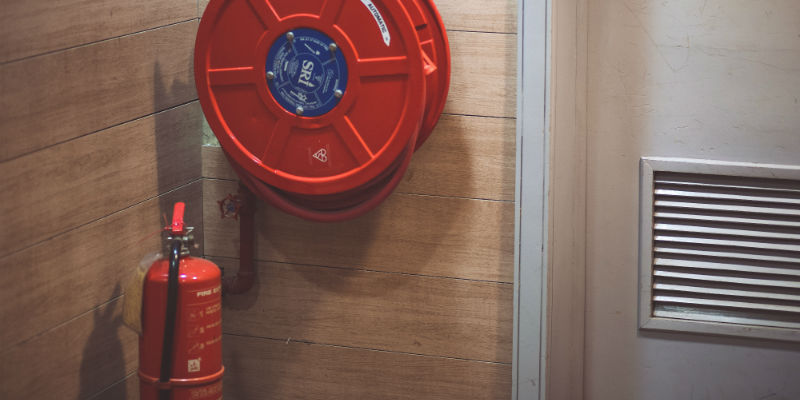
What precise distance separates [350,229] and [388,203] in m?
0.13

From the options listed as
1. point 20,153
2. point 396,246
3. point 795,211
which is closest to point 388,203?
point 396,246

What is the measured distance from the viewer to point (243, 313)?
214 centimetres

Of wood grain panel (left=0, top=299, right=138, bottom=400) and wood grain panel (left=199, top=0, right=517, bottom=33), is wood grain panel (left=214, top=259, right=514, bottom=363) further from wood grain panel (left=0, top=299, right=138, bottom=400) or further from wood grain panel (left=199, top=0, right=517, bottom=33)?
wood grain panel (left=199, top=0, right=517, bottom=33)

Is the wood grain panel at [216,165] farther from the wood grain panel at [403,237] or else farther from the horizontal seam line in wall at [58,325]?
the horizontal seam line in wall at [58,325]

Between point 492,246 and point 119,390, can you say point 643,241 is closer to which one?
point 492,246

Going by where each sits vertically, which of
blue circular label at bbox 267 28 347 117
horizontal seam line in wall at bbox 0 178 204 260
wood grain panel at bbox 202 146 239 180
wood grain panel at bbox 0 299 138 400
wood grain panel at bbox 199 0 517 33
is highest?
wood grain panel at bbox 199 0 517 33

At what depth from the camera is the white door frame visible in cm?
182

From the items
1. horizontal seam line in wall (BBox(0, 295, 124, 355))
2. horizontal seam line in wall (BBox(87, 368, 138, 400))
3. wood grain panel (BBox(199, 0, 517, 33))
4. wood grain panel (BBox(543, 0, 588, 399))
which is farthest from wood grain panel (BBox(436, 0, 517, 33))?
horizontal seam line in wall (BBox(87, 368, 138, 400))

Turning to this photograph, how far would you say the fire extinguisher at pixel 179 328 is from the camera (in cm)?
161

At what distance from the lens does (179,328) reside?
1.62m

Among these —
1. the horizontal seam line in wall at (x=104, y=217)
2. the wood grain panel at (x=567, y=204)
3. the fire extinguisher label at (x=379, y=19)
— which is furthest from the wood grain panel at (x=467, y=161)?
the horizontal seam line in wall at (x=104, y=217)

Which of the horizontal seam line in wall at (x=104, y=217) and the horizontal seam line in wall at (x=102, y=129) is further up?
the horizontal seam line in wall at (x=102, y=129)

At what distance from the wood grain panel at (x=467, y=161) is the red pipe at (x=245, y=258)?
423 millimetres

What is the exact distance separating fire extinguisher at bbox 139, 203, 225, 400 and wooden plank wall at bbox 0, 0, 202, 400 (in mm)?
170
